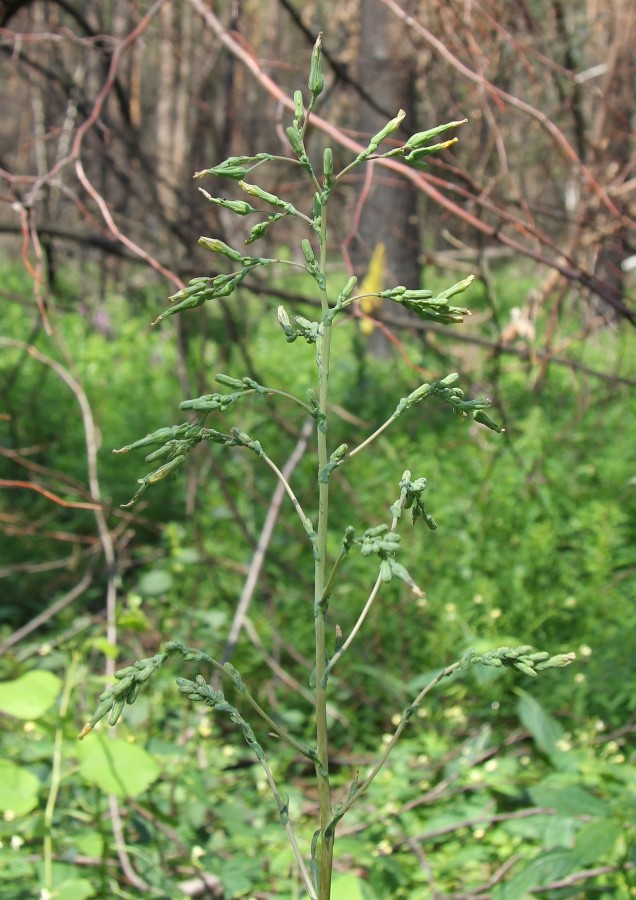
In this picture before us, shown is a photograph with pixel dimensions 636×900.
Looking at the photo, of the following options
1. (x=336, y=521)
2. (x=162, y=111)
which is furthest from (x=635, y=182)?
(x=162, y=111)

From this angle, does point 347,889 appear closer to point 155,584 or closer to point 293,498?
point 293,498

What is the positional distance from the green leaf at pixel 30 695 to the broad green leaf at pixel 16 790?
3.9 inches

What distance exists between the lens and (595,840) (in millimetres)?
1615

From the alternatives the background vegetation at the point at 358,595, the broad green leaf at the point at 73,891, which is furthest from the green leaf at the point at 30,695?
the broad green leaf at the point at 73,891

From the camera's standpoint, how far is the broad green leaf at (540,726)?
229 centimetres

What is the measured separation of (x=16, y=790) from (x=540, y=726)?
1244 mm

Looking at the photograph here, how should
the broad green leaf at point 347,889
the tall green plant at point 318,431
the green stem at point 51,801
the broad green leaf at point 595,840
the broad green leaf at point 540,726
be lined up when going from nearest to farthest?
1. the tall green plant at point 318,431
2. the broad green leaf at point 347,889
3. the broad green leaf at point 595,840
4. the green stem at point 51,801
5. the broad green leaf at point 540,726

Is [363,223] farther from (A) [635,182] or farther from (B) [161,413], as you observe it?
(A) [635,182]

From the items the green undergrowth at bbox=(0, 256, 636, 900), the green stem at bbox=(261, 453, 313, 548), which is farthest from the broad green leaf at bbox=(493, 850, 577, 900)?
the green stem at bbox=(261, 453, 313, 548)

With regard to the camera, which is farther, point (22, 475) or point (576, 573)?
point (22, 475)

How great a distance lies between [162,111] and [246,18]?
337 inches

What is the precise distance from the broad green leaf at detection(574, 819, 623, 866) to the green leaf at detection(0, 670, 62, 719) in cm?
96

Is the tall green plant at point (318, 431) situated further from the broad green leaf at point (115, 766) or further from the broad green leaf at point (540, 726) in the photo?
the broad green leaf at point (540, 726)

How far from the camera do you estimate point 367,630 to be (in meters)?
3.04
